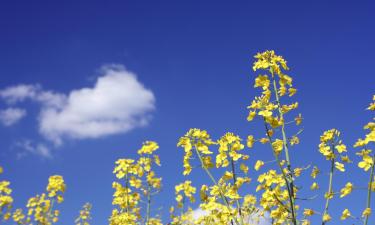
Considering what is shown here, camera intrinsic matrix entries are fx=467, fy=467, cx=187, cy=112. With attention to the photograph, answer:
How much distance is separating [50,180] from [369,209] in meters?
7.44

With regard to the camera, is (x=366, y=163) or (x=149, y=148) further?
(x=149, y=148)

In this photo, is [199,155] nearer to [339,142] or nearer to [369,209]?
[339,142]

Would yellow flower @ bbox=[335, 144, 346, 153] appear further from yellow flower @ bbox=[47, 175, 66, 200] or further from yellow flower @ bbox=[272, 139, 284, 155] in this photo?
yellow flower @ bbox=[47, 175, 66, 200]

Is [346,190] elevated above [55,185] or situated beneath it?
situated beneath

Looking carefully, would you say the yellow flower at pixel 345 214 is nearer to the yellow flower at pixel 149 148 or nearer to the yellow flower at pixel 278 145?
the yellow flower at pixel 278 145

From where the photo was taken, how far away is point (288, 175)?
528 centimetres

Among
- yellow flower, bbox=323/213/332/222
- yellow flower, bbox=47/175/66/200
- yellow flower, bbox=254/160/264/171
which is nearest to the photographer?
yellow flower, bbox=323/213/332/222

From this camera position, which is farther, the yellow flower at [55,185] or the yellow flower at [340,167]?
the yellow flower at [55,185]

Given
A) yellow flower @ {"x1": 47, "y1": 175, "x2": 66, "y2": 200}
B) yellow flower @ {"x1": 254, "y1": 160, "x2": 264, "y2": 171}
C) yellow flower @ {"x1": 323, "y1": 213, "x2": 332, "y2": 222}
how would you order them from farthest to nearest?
yellow flower @ {"x1": 47, "y1": 175, "x2": 66, "y2": 200}
yellow flower @ {"x1": 254, "y1": 160, "x2": 264, "y2": 171}
yellow flower @ {"x1": 323, "y1": 213, "x2": 332, "y2": 222}

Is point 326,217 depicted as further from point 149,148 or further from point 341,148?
point 149,148

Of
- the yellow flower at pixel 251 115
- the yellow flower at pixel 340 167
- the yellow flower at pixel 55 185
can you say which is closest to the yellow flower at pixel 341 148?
the yellow flower at pixel 340 167

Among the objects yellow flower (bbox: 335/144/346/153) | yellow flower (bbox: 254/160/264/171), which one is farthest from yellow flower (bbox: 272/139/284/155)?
yellow flower (bbox: 335/144/346/153)

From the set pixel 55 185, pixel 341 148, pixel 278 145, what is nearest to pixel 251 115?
pixel 278 145

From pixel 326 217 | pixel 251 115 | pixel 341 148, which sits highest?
pixel 251 115
